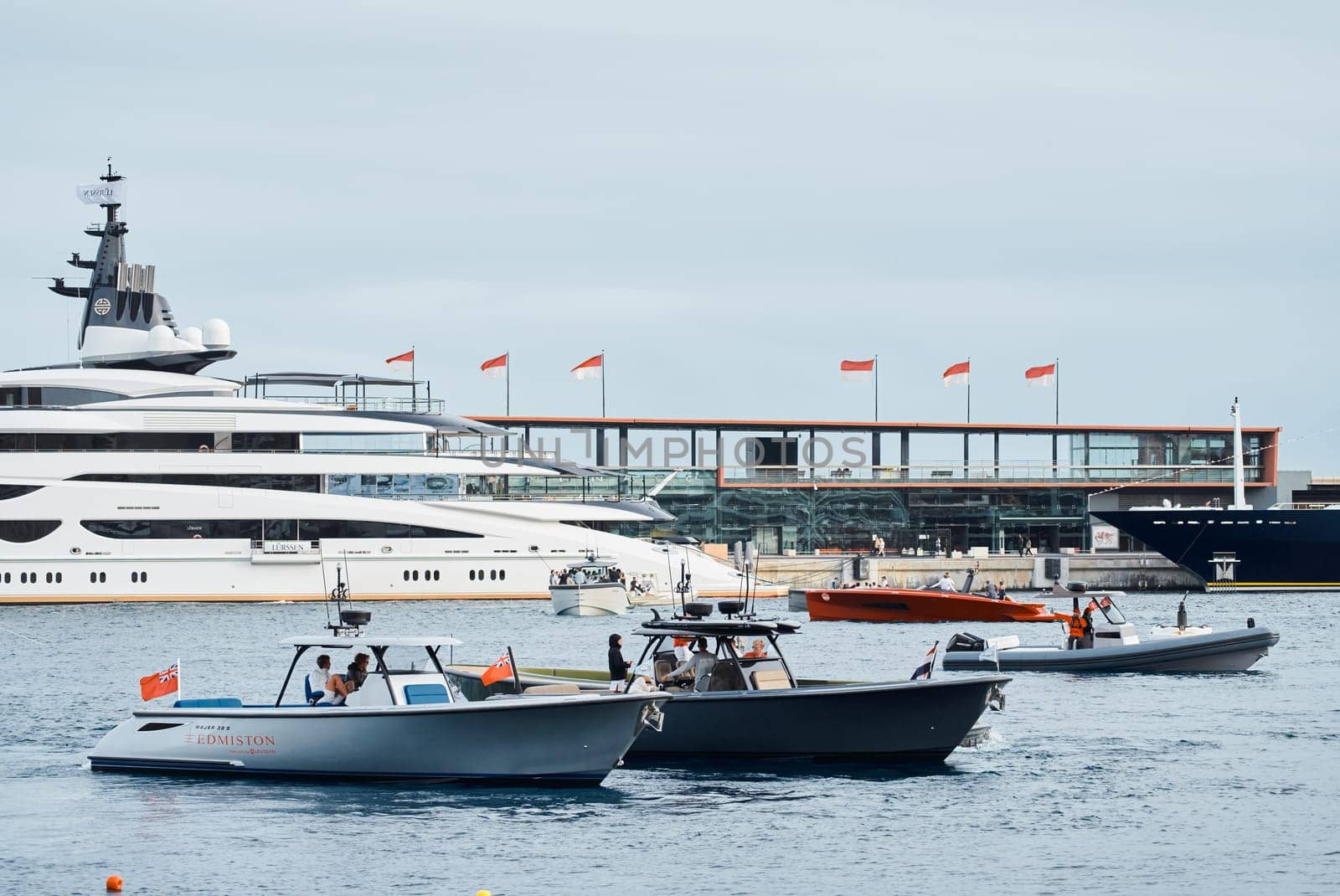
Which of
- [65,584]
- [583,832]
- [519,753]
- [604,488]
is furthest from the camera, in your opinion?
[604,488]

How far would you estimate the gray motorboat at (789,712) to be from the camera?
2605 centimetres

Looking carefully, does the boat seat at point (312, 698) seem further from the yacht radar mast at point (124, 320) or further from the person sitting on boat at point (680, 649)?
the yacht radar mast at point (124, 320)

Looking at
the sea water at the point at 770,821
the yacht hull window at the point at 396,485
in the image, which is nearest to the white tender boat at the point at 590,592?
the yacht hull window at the point at 396,485

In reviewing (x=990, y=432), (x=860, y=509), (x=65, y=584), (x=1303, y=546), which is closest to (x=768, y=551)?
(x=860, y=509)

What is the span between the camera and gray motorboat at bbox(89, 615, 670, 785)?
23.7 metres

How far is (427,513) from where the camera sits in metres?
70.9

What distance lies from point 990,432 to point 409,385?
4527 centimetres

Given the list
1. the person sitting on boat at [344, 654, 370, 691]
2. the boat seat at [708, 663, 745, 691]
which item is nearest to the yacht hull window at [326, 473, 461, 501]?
the boat seat at [708, 663, 745, 691]

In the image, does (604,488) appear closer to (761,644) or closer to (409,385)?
(409,385)

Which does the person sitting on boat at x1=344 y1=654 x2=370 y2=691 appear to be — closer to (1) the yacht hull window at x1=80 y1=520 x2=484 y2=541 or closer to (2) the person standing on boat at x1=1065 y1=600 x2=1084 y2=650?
(2) the person standing on boat at x1=1065 y1=600 x2=1084 y2=650

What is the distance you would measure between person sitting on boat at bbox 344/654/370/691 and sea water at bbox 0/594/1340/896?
82 cm

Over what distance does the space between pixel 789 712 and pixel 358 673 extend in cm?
624

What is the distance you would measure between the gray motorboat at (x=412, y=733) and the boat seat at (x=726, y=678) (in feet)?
9.36

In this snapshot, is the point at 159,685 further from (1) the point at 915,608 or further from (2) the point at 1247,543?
(2) the point at 1247,543
